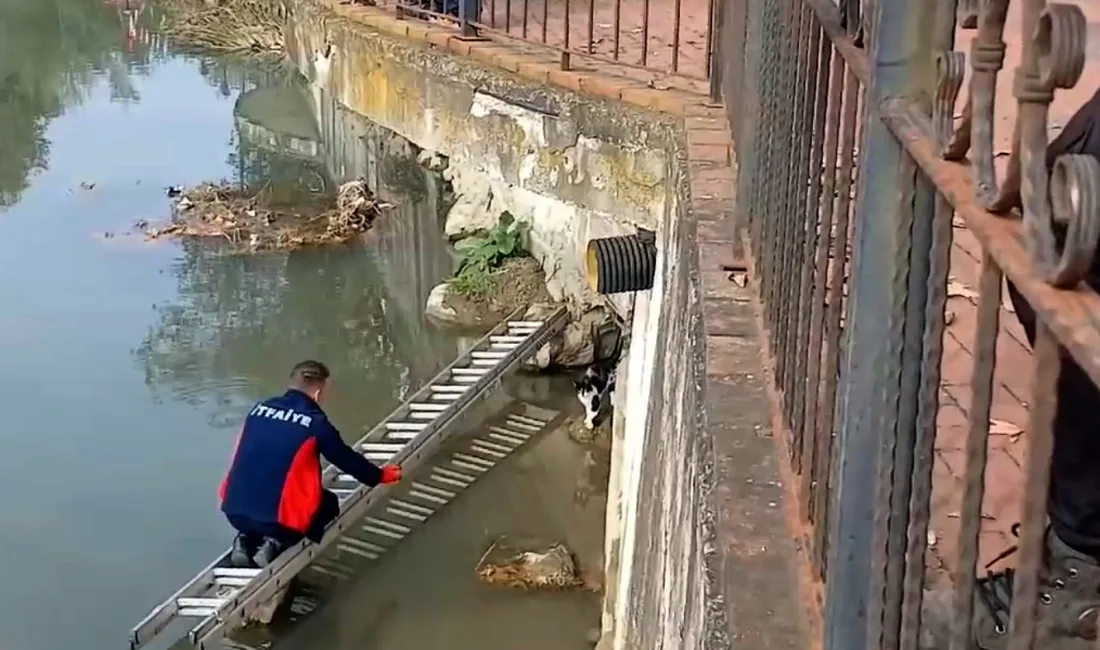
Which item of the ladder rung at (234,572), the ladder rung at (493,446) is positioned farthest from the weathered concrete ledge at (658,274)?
the ladder rung at (234,572)

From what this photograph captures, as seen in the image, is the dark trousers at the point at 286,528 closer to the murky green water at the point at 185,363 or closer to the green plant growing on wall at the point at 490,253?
the murky green water at the point at 185,363

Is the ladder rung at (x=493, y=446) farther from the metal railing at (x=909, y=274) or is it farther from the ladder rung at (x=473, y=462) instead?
the metal railing at (x=909, y=274)

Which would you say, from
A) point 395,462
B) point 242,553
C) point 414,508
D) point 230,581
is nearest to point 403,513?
point 414,508

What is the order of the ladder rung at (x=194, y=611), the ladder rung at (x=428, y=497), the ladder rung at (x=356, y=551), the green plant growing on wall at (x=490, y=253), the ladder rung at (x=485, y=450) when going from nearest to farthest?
the ladder rung at (x=194, y=611) → the ladder rung at (x=356, y=551) → the ladder rung at (x=428, y=497) → the ladder rung at (x=485, y=450) → the green plant growing on wall at (x=490, y=253)

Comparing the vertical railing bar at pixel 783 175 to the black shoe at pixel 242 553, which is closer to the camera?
the vertical railing bar at pixel 783 175

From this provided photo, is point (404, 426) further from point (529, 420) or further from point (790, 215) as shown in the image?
point (790, 215)

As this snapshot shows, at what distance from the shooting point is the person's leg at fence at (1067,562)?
1802mm

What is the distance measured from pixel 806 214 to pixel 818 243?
182mm

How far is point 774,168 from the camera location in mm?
2645

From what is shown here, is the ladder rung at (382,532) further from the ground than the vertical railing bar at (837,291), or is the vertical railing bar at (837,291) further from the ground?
the vertical railing bar at (837,291)

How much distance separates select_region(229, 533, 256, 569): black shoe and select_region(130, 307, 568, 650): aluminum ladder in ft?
0.14

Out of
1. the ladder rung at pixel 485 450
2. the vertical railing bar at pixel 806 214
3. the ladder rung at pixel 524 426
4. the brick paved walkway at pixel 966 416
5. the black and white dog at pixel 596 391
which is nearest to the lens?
the vertical railing bar at pixel 806 214

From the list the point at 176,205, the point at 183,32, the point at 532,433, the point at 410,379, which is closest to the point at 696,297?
the point at 532,433

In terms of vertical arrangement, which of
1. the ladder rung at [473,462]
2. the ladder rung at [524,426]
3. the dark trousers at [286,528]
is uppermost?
the dark trousers at [286,528]
